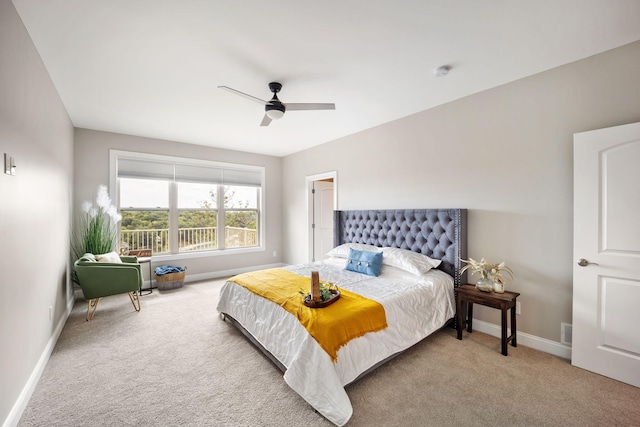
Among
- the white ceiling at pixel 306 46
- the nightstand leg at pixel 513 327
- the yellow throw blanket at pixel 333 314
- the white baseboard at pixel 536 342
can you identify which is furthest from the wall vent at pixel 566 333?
the white ceiling at pixel 306 46

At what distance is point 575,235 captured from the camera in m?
2.24

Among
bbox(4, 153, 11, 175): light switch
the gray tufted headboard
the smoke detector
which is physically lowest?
the gray tufted headboard

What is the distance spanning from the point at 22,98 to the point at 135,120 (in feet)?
6.50

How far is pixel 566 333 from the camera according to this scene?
237cm

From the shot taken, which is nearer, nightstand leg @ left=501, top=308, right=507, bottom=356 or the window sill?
nightstand leg @ left=501, top=308, right=507, bottom=356

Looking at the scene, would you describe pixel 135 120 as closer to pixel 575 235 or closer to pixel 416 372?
Result: pixel 416 372

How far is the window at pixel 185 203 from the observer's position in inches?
179

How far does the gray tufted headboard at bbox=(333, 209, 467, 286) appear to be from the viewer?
116 inches

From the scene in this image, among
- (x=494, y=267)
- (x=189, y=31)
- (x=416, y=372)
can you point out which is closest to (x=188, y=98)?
(x=189, y=31)

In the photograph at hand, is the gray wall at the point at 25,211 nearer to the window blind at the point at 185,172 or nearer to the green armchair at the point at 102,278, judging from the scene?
the green armchair at the point at 102,278

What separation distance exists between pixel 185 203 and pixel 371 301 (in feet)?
13.8


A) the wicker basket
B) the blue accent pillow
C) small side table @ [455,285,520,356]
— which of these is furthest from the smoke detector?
the wicker basket

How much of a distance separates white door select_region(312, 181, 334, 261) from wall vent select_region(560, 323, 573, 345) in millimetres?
3649

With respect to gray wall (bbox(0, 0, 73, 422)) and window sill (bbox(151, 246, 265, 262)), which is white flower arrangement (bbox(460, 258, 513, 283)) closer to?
gray wall (bbox(0, 0, 73, 422))
